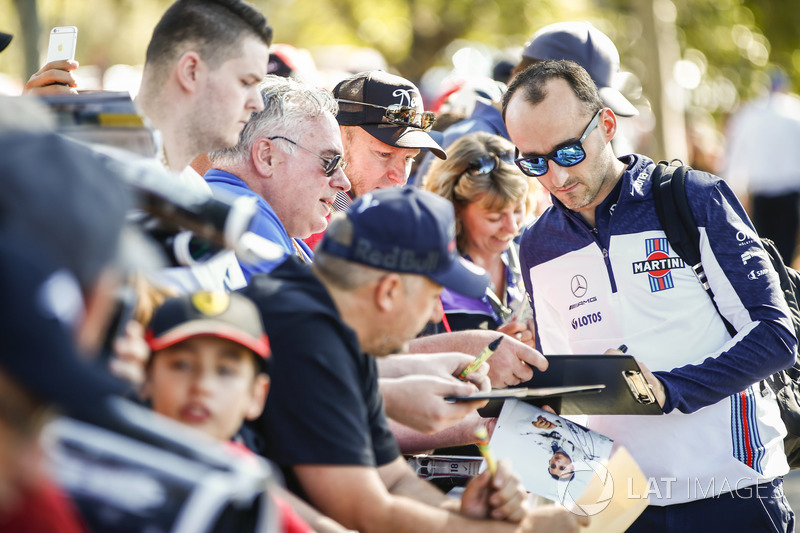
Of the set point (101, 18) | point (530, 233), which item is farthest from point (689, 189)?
point (101, 18)

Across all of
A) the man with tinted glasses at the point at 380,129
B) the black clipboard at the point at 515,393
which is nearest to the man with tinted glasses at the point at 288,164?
the man with tinted glasses at the point at 380,129

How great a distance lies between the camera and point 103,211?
133 centimetres

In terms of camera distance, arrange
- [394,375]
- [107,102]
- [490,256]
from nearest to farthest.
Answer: [107,102]
[394,375]
[490,256]

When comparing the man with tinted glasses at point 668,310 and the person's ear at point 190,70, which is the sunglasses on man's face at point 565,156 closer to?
the man with tinted glasses at point 668,310

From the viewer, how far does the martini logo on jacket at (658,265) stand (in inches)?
126

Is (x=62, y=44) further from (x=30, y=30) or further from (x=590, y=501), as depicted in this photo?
(x=30, y=30)

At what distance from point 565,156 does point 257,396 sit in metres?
1.79

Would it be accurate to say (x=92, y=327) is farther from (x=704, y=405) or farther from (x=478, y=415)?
(x=704, y=405)

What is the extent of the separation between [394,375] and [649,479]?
108 cm

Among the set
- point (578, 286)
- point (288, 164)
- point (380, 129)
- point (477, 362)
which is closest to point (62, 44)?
point (288, 164)

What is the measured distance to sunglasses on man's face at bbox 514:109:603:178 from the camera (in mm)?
3330

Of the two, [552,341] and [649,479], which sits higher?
[552,341]

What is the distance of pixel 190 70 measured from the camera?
290 cm

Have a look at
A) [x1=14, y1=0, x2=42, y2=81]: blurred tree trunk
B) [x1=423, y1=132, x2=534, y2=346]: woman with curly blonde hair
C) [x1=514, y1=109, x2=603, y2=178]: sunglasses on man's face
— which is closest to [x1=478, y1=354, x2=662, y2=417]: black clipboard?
[x1=514, y1=109, x2=603, y2=178]: sunglasses on man's face
